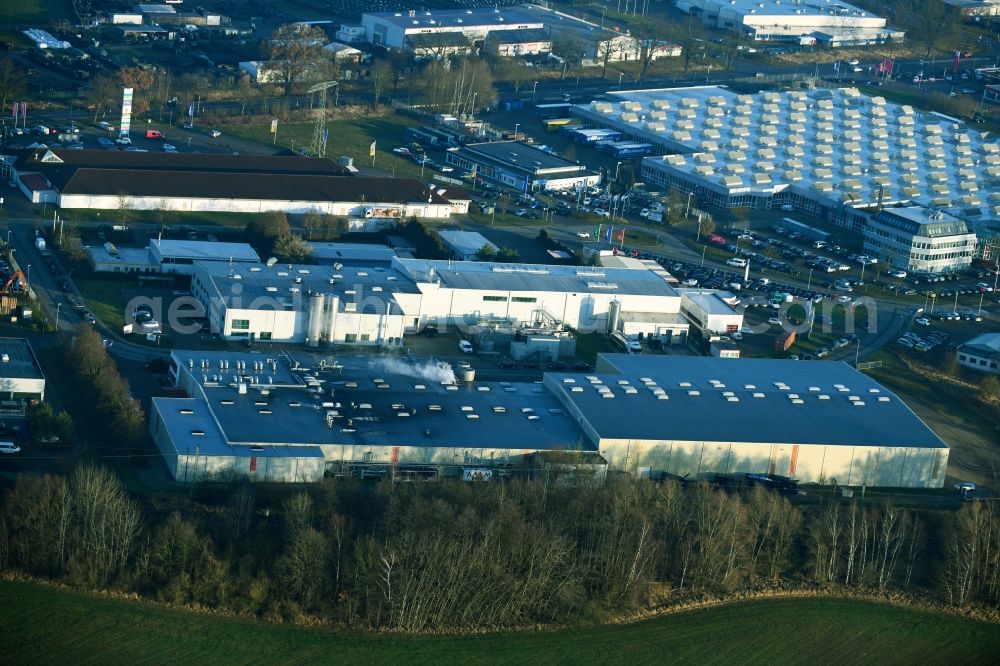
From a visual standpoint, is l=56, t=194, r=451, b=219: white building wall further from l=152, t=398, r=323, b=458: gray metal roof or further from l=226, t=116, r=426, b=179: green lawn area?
l=152, t=398, r=323, b=458: gray metal roof

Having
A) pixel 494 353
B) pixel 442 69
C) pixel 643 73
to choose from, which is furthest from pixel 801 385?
pixel 643 73

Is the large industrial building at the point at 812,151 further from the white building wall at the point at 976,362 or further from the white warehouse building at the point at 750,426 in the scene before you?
the white warehouse building at the point at 750,426

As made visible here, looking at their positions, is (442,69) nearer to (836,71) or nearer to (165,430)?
(836,71)

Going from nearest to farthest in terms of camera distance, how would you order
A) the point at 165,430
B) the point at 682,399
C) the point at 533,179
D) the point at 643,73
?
the point at 165,430 → the point at 682,399 → the point at 533,179 → the point at 643,73

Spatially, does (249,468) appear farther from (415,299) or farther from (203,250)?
(203,250)

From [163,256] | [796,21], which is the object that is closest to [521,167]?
[163,256]

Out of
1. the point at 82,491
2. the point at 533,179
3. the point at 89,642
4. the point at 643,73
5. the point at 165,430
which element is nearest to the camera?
the point at 89,642

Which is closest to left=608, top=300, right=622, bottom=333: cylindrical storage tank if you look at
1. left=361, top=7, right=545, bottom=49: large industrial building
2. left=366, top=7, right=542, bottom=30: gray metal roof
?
left=361, top=7, right=545, bottom=49: large industrial building
